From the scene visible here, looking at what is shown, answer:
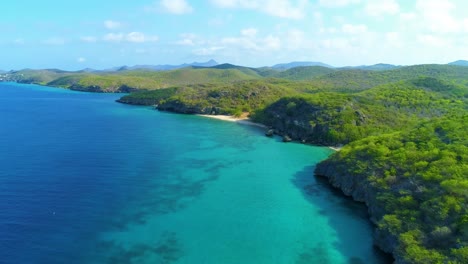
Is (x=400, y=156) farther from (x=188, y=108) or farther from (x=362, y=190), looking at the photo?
(x=188, y=108)

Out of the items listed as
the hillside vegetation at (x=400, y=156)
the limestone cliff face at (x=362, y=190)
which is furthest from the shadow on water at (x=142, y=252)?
the hillside vegetation at (x=400, y=156)

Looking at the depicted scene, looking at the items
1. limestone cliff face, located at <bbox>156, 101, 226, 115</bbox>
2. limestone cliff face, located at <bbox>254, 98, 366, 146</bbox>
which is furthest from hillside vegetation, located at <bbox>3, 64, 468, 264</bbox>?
limestone cliff face, located at <bbox>156, 101, 226, 115</bbox>

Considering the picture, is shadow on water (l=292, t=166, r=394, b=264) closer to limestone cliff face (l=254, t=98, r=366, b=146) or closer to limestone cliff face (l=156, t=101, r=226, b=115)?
limestone cliff face (l=254, t=98, r=366, b=146)

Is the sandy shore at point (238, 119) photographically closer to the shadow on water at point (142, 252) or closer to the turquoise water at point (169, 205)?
the turquoise water at point (169, 205)

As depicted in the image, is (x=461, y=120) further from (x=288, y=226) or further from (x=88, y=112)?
(x=88, y=112)

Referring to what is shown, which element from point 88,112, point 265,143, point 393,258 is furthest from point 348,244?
point 88,112

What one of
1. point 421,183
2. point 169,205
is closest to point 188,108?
point 169,205
